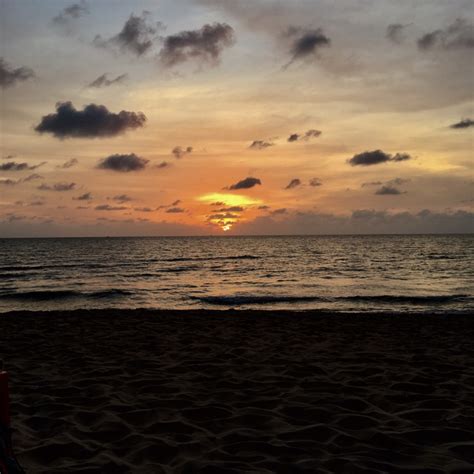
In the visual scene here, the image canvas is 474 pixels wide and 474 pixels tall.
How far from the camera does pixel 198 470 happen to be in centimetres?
415

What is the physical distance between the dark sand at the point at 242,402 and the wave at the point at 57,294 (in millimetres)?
13656

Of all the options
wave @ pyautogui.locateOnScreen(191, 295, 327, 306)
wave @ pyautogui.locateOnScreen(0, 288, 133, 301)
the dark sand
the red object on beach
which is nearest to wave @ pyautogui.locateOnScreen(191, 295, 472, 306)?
wave @ pyautogui.locateOnScreen(191, 295, 327, 306)

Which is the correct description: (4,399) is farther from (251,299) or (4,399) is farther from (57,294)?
(57,294)

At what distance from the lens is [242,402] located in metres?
5.97

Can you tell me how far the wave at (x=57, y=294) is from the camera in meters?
24.1

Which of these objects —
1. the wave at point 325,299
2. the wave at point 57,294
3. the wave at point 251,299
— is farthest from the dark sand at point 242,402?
the wave at point 57,294

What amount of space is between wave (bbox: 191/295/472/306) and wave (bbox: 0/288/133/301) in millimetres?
5056

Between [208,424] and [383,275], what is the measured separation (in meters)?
32.0

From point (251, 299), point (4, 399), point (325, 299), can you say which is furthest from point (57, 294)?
point (4, 399)

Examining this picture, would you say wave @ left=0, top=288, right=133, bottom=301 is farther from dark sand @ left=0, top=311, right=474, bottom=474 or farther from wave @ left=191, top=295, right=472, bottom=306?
dark sand @ left=0, top=311, right=474, bottom=474

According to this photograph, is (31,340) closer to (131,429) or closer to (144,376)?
(144,376)

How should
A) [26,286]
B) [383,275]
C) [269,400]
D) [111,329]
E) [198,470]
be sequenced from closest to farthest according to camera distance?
[198,470] < [269,400] < [111,329] < [26,286] < [383,275]

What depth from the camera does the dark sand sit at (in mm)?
4398

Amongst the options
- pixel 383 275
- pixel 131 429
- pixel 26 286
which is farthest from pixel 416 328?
pixel 26 286
